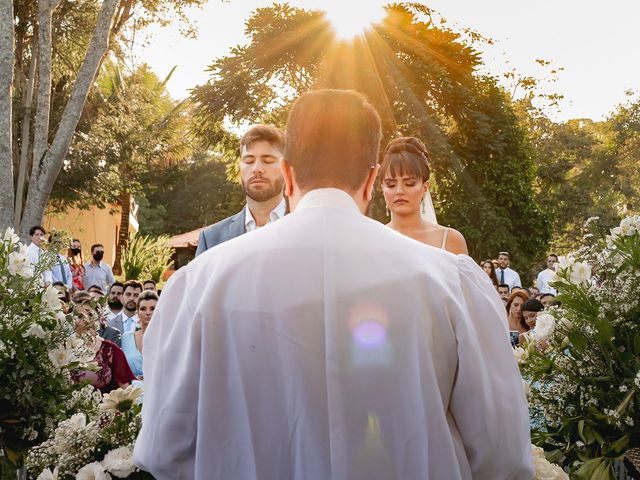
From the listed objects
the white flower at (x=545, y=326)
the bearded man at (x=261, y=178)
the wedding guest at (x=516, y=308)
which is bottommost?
the wedding guest at (x=516, y=308)

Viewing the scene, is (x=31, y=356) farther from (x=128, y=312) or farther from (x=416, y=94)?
(x=416, y=94)

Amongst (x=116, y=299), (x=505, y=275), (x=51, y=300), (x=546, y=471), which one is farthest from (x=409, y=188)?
(x=505, y=275)

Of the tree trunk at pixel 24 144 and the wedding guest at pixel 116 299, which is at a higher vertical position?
the tree trunk at pixel 24 144

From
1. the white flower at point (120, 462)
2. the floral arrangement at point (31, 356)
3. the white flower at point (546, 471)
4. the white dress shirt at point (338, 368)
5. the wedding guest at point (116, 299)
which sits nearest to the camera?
the white dress shirt at point (338, 368)

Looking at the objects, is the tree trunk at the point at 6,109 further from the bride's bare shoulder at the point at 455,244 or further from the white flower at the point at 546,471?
the white flower at the point at 546,471

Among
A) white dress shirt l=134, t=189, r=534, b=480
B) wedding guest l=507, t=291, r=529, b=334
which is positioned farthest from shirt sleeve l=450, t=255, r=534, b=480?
wedding guest l=507, t=291, r=529, b=334

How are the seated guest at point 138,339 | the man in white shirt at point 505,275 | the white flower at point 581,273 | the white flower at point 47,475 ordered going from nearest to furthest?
the white flower at point 47,475
the white flower at point 581,273
the seated guest at point 138,339
the man in white shirt at point 505,275

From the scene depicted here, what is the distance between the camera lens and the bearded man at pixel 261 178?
4133 mm

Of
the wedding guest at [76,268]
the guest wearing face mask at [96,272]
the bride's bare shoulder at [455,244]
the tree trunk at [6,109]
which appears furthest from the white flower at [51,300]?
the guest wearing face mask at [96,272]

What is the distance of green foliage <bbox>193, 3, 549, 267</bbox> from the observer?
88.3 feet

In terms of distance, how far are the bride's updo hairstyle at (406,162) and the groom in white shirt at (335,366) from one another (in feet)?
7.27

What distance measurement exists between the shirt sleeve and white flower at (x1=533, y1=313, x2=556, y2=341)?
180 centimetres

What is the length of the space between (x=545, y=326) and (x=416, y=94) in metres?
24.1

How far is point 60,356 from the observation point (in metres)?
4.02
